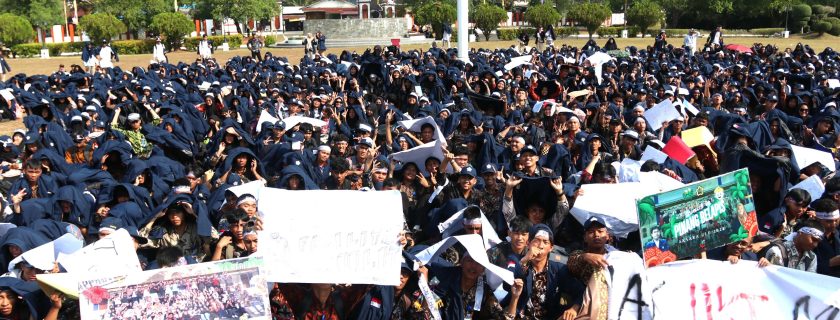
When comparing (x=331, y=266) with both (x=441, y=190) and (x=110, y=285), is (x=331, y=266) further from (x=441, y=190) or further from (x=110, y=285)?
(x=441, y=190)

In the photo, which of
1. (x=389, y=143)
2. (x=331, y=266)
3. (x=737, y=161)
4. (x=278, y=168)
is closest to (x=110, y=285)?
(x=331, y=266)

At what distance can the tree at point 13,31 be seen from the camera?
50531 millimetres

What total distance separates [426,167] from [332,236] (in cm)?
396

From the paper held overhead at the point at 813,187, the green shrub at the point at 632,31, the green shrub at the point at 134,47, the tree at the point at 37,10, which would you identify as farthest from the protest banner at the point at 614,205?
the tree at the point at 37,10

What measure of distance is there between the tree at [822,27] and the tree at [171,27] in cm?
4085

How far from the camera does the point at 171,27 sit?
5225cm

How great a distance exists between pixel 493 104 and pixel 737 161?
21.8ft

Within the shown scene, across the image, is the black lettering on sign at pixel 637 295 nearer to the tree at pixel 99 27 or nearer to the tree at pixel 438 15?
the tree at pixel 99 27

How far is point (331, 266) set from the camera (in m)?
5.63

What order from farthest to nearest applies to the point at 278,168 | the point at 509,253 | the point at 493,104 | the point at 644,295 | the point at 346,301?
1. the point at 493,104
2. the point at 278,168
3. the point at 509,253
4. the point at 346,301
5. the point at 644,295

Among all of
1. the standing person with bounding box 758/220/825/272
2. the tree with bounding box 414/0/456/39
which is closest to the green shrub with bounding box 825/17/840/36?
the tree with bounding box 414/0/456/39

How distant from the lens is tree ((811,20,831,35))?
57.8 meters

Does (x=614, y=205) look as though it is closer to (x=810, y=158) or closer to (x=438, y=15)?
(x=810, y=158)

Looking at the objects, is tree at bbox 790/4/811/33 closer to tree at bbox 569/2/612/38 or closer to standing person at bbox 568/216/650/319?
tree at bbox 569/2/612/38
